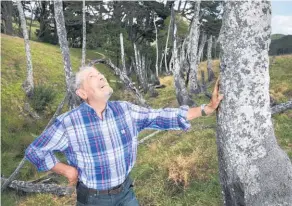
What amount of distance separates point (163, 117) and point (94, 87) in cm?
77

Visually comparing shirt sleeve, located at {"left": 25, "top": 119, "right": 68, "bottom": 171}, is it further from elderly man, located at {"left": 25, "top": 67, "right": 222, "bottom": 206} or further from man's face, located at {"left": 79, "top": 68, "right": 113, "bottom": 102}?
man's face, located at {"left": 79, "top": 68, "right": 113, "bottom": 102}

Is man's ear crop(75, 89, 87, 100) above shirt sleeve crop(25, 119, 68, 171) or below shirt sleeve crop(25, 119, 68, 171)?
above

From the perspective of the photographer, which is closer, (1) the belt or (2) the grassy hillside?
(1) the belt

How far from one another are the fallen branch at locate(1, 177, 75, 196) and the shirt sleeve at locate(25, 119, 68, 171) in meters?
4.29

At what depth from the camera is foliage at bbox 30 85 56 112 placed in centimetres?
1842

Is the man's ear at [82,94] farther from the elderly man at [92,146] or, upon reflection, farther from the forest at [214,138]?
the forest at [214,138]

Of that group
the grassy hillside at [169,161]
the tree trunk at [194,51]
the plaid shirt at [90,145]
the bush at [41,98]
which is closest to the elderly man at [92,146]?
the plaid shirt at [90,145]

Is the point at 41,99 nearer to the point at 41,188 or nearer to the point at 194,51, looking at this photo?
the point at 194,51

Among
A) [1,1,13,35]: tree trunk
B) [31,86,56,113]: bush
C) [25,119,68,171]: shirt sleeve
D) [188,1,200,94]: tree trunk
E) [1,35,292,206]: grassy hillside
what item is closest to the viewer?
[25,119,68,171]: shirt sleeve

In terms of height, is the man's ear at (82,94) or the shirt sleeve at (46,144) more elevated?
the man's ear at (82,94)

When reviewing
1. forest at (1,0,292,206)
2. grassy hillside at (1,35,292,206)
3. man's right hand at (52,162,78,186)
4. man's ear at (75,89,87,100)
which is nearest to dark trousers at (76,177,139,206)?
man's right hand at (52,162,78,186)

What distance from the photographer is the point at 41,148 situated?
352cm

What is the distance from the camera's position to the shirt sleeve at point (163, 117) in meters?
3.83

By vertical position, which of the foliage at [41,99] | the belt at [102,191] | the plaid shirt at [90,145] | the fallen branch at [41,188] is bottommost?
the foliage at [41,99]
